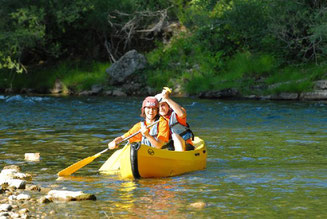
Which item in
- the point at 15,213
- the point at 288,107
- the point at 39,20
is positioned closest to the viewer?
the point at 15,213

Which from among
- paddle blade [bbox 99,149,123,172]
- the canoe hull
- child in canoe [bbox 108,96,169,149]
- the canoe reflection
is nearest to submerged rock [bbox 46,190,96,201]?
the canoe reflection

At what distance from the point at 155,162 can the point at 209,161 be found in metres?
1.65

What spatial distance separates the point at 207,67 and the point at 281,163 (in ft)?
48.3

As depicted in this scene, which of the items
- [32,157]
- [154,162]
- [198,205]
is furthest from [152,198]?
[32,157]

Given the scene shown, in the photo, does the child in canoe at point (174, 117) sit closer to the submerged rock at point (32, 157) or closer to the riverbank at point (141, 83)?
the submerged rock at point (32, 157)

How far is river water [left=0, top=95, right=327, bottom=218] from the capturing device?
5.87 meters

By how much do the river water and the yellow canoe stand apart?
133 mm

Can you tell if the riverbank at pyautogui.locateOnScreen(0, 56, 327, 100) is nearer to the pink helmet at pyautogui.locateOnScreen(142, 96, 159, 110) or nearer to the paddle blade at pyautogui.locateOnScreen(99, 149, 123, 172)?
the paddle blade at pyautogui.locateOnScreen(99, 149, 123, 172)

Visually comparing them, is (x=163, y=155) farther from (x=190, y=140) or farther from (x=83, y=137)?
(x=83, y=137)

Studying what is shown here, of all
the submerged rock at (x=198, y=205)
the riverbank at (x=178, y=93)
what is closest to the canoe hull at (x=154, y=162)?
the submerged rock at (x=198, y=205)

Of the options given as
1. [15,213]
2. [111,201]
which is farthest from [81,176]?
[15,213]

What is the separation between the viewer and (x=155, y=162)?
7.47m

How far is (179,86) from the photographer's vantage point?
74.9 ft

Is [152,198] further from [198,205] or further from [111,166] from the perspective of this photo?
[111,166]
